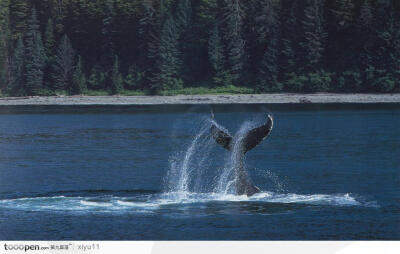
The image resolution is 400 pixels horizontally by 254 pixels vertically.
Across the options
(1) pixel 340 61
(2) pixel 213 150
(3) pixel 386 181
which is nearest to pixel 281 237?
(3) pixel 386 181

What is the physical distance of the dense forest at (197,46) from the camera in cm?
13650

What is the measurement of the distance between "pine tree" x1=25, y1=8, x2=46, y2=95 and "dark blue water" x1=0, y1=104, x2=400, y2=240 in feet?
204

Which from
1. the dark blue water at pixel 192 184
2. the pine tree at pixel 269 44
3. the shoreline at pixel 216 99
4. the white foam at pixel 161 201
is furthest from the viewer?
the pine tree at pixel 269 44

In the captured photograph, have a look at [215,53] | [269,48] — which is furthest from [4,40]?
[269,48]

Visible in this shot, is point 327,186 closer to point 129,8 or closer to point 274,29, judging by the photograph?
point 274,29

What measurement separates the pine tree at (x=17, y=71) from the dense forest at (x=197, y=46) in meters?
0.18

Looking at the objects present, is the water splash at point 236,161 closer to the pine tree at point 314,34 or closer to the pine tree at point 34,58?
the pine tree at point 314,34

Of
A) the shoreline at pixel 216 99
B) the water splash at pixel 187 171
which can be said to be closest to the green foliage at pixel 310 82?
the shoreline at pixel 216 99

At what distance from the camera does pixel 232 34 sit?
486 feet

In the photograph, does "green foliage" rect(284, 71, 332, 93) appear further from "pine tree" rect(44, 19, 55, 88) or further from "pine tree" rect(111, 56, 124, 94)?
"pine tree" rect(44, 19, 55, 88)

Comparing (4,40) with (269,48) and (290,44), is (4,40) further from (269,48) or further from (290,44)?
(290,44)

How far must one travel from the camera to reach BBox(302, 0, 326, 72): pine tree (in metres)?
140

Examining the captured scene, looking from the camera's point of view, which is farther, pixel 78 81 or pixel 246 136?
pixel 78 81

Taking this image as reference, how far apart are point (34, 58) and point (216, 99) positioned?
40534 mm
